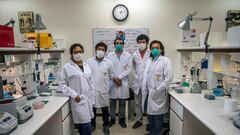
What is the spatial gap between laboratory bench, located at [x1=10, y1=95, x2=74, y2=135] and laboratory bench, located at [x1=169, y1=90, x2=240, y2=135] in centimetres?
128

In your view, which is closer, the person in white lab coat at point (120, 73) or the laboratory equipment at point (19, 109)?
the laboratory equipment at point (19, 109)

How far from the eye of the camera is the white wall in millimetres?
3354

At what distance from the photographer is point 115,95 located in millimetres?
2943

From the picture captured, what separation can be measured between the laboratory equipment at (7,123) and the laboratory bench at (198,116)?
137 cm

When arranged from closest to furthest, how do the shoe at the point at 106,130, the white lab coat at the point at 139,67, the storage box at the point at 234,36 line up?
the storage box at the point at 234,36 < the shoe at the point at 106,130 < the white lab coat at the point at 139,67

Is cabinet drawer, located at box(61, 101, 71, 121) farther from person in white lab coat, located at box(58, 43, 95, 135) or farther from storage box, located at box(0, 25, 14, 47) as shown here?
storage box, located at box(0, 25, 14, 47)

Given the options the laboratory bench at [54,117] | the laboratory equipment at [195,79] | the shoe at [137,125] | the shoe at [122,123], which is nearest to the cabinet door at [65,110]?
the laboratory bench at [54,117]

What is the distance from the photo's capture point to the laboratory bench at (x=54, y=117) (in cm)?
150

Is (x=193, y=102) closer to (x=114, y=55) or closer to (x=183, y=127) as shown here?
(x=183, y=127)

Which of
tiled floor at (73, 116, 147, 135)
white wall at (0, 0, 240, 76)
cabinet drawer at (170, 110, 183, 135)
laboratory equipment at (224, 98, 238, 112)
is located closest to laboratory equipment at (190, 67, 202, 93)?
cabinet drawer at (170, 110, 183, 135)

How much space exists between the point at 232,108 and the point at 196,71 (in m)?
1.14

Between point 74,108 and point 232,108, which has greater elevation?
point 232,108

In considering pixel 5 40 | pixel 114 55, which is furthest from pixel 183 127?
pixel 5 40

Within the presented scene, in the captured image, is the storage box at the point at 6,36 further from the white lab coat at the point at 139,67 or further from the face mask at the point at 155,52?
the white lab coat at the point at 139,67
